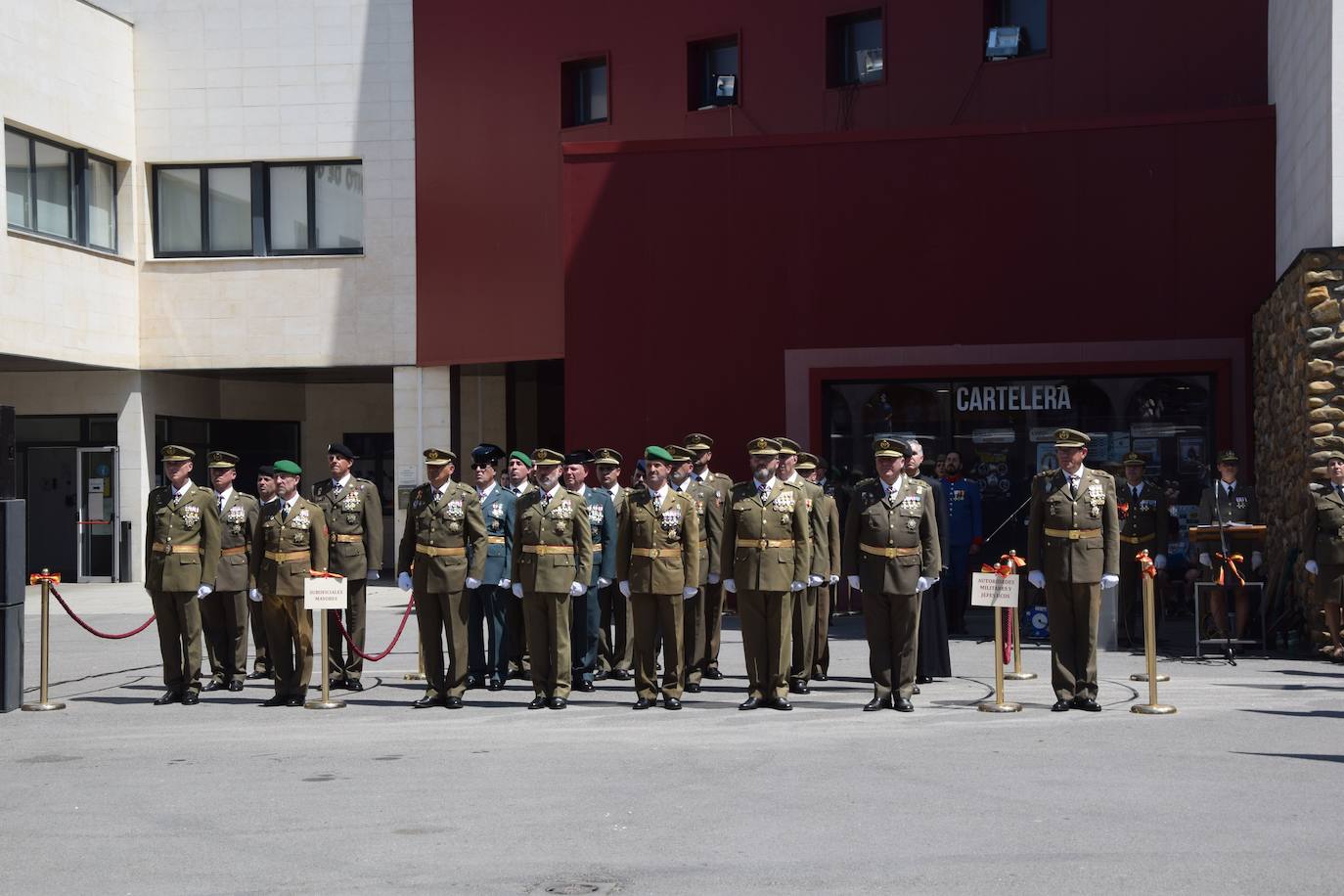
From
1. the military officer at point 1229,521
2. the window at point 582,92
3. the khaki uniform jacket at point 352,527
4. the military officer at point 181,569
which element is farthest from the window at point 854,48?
the military officer at point 181,569

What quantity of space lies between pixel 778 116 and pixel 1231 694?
44.3ft

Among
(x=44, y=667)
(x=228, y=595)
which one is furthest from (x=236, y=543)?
(x=44, y=667)

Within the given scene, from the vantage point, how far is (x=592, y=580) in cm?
1374

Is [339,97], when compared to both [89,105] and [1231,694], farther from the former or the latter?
[1231,694]

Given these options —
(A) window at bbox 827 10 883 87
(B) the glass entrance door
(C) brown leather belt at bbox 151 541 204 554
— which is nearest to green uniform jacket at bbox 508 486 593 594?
(C) brown leather belt at bbox 151 541 204 554

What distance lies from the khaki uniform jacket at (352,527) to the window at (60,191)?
12.8 metres

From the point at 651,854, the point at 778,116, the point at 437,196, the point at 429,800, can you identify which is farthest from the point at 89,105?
the point at 651,854

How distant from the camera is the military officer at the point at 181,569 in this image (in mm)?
13375

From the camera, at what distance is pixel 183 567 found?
1348cm

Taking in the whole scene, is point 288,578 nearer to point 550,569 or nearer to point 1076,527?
point 550,569

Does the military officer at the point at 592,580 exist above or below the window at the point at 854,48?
below

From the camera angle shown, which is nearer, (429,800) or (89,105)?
(429,800)

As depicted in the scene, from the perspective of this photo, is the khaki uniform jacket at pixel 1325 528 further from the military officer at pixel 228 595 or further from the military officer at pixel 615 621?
the military officer at pixel 228 595

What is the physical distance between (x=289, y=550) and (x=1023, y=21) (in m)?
14.0
